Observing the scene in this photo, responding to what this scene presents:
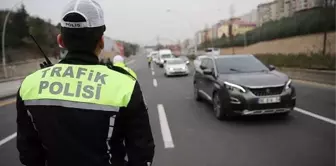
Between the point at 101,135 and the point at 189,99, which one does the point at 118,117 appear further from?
the point at 189,99

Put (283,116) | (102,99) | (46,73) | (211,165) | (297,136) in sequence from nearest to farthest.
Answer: (102,99)
(46,73)
(211,165)
(297,136)
(283,116)

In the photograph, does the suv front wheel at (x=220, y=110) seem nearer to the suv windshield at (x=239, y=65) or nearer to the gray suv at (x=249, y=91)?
the gray suv at (x=249, y=91)

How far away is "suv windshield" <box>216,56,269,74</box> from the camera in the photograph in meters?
8.23

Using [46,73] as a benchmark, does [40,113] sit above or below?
below

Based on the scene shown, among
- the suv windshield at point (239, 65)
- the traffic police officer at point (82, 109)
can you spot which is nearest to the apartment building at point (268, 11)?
the suv windshield at point (239, 65)

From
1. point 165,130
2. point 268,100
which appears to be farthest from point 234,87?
point 165,130

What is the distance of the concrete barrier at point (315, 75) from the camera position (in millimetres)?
13247

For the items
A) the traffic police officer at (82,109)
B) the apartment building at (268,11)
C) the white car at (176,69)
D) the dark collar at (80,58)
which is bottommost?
the white car at (176,69)

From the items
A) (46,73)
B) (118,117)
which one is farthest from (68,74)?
(118,117)

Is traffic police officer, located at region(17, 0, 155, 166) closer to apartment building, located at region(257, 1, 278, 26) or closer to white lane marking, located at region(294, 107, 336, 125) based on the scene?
white lane marking, located at region(294, 107, 336, 125)

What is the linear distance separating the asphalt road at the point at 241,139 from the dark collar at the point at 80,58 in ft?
10.9

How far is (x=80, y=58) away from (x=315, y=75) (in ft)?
48.8

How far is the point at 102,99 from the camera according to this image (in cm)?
156

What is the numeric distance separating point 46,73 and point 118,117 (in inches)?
18.0
